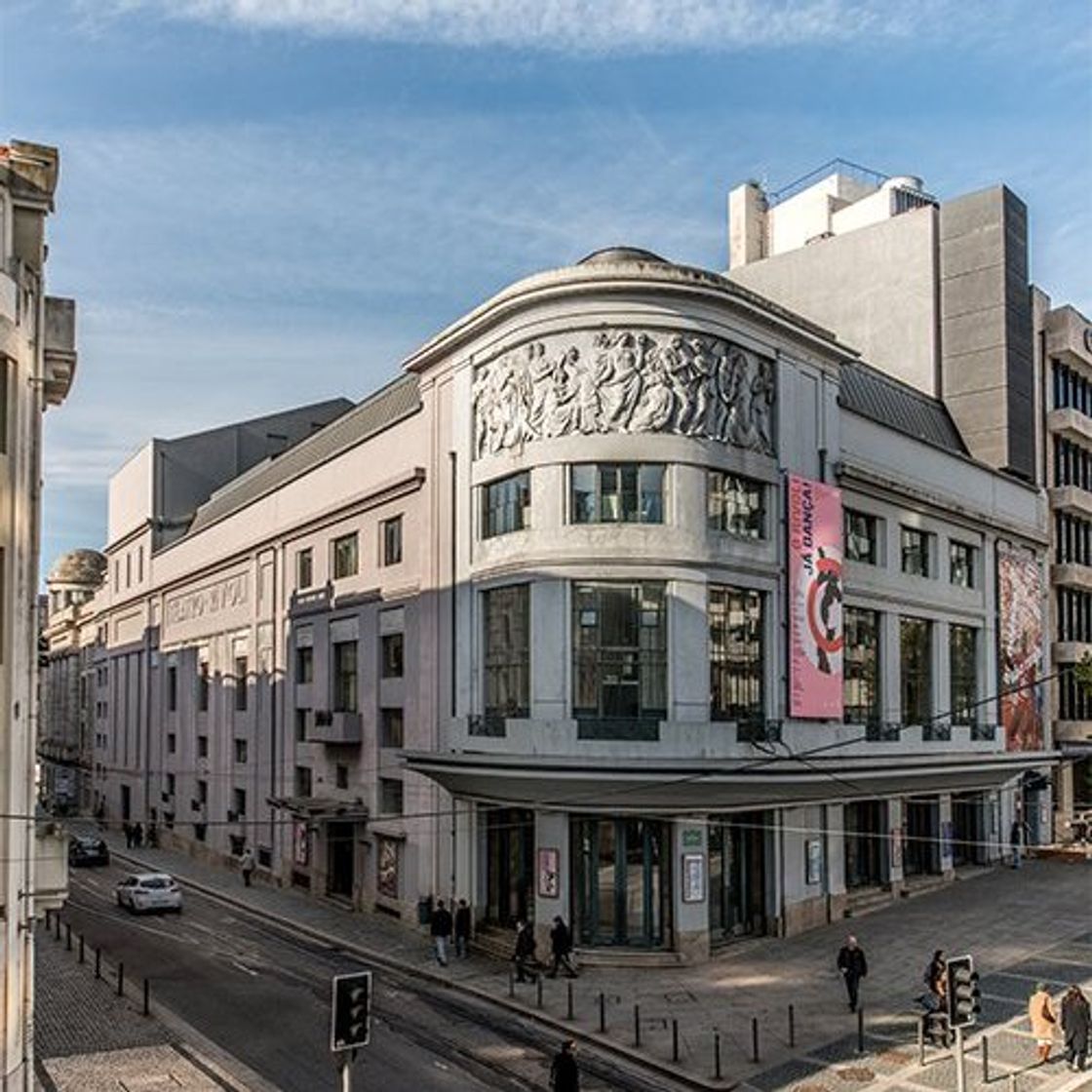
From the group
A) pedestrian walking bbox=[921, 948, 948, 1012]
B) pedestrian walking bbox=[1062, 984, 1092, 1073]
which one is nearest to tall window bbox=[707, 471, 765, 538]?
pedestrian walking bbox=[921, 948, 948, 1012]

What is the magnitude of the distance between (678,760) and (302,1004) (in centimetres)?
976

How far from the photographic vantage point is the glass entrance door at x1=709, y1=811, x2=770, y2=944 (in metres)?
29.8

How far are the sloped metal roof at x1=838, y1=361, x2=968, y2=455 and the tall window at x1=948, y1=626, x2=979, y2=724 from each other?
6.32m

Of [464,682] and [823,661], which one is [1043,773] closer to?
[823,661]

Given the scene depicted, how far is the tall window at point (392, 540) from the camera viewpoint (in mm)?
36938

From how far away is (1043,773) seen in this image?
156ft

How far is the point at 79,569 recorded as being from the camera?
9706 cm

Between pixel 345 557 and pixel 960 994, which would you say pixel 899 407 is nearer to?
pixel 345 557

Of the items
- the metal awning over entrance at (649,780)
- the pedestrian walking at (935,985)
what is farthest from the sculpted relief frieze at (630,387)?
the pedestrian walking at (935,985)

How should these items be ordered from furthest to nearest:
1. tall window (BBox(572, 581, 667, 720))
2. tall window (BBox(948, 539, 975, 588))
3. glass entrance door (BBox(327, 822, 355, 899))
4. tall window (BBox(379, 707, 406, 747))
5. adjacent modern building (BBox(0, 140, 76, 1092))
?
tall window (BBox(948, 539, 975, 588))
glass entrance door (BBox(327, 822, 355, 899))
tall window (BBox(379, 707, 406, 747))
tall window (BBox(572, 581, 667, 720))
adjacent modern building (BBox(0, 140, 76, 1092))

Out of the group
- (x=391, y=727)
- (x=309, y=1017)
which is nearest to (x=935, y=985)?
(x=309, y=1017)

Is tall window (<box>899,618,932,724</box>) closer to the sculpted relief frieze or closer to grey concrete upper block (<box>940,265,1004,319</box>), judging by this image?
the sculpted relief frieze

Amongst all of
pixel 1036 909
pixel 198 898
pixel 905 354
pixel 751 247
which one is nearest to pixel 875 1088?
pixel 1036 909

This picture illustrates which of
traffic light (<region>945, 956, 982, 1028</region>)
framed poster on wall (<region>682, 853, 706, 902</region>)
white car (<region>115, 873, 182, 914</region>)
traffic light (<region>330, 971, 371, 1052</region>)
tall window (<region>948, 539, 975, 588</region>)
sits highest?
tall window (<region>948, 539, 975, 588</region>)
